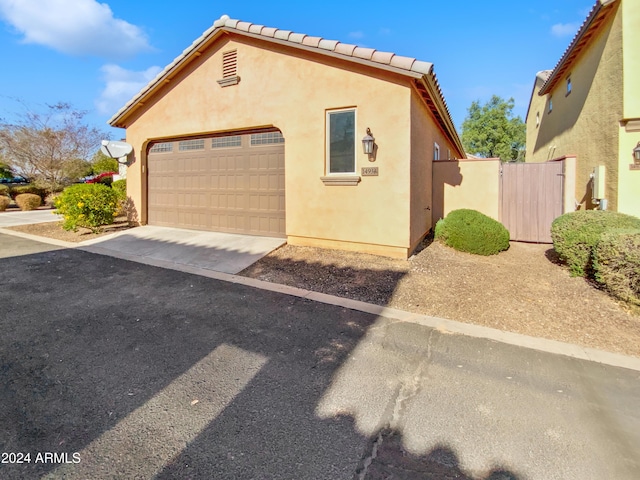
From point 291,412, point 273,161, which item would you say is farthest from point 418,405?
point 273,161

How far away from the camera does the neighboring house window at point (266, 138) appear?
27.7ft

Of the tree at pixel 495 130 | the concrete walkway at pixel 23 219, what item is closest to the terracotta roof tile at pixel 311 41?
the concrete walkway at pixel 23 219

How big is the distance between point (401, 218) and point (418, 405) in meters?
4.65

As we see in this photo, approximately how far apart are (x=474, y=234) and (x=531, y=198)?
2.93m

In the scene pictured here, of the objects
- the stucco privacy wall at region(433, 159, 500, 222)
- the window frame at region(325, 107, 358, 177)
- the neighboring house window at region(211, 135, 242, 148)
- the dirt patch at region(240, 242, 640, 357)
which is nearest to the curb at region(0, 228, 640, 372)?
the dirt patch at region(240, 242, 640, 357)

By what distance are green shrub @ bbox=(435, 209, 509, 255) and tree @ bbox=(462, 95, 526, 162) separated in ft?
93.2

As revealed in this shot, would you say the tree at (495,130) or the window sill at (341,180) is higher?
the tree at (495,130)

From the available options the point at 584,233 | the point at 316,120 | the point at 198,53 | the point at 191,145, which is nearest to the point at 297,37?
the point at 316,120

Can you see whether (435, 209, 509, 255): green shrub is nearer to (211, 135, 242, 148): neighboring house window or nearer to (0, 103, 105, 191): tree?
(211, 135, 242, 148): neighboring house window

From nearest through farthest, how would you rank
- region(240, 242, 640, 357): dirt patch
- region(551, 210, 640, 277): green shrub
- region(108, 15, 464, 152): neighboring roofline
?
region(240, 242, 640, 357): dirt patch → region(551, 210, 640, 277): green shrub → region(108, 15, 464, 152): neighboring roofline

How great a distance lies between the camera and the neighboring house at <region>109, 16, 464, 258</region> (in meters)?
7.03

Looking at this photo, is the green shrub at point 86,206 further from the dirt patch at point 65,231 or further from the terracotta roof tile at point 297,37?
the terracotta roof tile at point 297,37

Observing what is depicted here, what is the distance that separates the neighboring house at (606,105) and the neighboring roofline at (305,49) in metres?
3.52

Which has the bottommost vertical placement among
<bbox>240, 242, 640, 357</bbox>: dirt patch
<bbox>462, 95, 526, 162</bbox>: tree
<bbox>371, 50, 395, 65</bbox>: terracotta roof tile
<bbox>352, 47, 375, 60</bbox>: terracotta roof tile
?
<bbox>240, 242, 640, 357</bbox>: dirt patch
